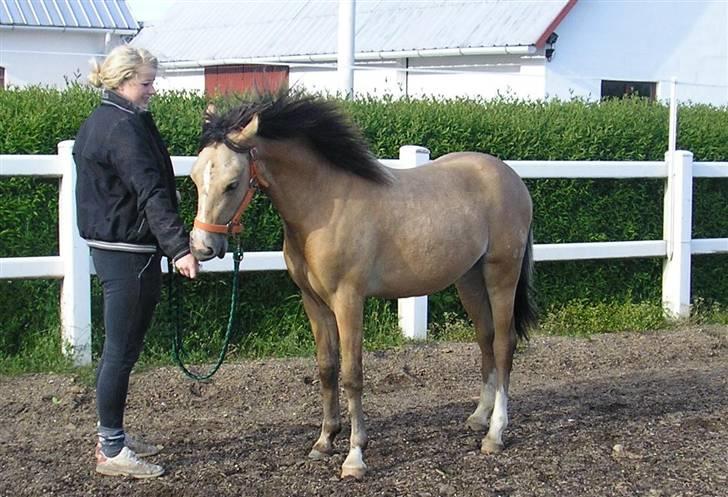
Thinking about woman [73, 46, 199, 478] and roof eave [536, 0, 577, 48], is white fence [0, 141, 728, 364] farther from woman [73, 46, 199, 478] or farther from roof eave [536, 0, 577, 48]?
roof eave [536, 0, 577, 48]

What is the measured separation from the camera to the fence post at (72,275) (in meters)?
6.99

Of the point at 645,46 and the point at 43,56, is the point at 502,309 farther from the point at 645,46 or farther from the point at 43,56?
the point at 43,56

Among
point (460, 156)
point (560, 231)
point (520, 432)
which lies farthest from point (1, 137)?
point (560, 231)

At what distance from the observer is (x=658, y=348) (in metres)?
8.59

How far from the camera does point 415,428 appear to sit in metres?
6.03

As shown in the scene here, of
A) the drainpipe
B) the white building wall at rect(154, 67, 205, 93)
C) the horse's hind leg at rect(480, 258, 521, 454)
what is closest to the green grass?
the horse's hind leg at rect(480, 258, 521, 454)

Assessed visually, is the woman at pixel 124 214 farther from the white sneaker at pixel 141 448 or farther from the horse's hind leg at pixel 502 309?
the horse's hind leg at pixel 502 309

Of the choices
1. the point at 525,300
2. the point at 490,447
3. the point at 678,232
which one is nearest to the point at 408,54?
the point at 678,232

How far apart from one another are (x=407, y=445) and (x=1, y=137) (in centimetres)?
360

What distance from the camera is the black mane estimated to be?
486cm

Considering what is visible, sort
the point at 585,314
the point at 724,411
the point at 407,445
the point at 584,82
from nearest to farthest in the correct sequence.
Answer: the point at 407,445, the point at 724,411, the point at 585,314, the point at 584,82

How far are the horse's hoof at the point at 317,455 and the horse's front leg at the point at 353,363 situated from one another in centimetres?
18

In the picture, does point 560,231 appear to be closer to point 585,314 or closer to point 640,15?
point 585,314

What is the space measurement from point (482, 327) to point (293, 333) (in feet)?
7.30
